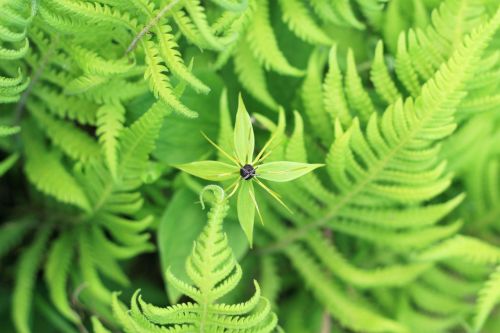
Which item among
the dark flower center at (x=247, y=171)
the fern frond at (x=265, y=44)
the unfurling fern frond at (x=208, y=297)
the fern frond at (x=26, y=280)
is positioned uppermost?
the fern frond at (x=265, y=44)

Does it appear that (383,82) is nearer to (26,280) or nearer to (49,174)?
(49,174)

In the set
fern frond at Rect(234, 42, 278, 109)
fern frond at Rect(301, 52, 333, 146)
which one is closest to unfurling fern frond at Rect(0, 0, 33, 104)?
fern frond at Rect(234, 42, 278, 109)

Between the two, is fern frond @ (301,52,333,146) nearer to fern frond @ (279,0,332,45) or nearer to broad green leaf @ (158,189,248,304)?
fern frond @ (279,0,332,45)

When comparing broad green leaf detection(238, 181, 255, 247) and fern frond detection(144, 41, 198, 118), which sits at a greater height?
fern frond detection(144, 41, 198, 118)

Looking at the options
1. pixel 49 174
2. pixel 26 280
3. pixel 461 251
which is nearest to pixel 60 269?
pixel 26 280

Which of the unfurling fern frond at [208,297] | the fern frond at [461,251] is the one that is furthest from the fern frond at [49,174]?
the fern frond at [461,251]

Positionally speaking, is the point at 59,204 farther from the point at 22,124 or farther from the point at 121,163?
the point at 121,163

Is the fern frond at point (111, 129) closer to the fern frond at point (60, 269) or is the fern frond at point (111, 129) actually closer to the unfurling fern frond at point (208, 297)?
the unfurling fern frond at point (208, 297)
